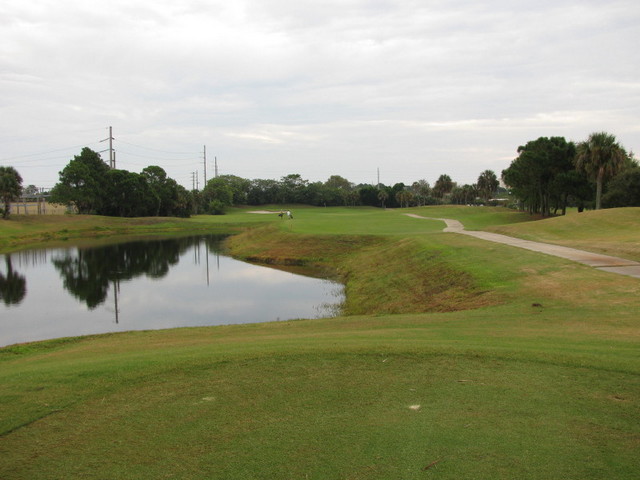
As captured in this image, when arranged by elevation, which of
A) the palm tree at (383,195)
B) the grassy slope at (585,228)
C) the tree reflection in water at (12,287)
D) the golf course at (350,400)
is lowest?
the tree reflection in water at (12,287)

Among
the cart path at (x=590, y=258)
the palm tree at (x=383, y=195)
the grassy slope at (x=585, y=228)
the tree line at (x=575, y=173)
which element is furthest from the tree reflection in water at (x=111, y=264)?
the palm tree at (x=383, y=195)

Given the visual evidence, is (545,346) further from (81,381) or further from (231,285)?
(231,285)

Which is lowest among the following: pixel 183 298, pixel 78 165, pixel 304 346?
pixel 183 298

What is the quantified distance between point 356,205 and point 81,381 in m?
155

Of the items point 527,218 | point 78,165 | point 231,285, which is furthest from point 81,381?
point 78,165

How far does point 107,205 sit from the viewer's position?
333 feet

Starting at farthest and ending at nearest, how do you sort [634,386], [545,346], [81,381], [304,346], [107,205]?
1. [107,205]
2. [304,346]
3. [545,346]
4. [81,381]
5. [634,386]

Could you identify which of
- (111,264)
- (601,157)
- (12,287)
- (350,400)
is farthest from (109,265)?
(601,157)

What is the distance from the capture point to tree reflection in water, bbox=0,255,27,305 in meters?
28.8

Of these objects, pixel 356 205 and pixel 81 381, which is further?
pixel 356 205

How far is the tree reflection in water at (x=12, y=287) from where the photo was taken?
94.4 feet

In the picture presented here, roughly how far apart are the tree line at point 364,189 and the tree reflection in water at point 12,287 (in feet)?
141

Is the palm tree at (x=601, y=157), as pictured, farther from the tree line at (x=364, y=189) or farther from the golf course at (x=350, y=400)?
the golf course at (x=350, y=400)

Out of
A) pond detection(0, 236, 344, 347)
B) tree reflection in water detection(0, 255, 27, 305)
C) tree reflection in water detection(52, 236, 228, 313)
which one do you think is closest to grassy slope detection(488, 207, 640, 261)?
pond detection(0, 236, 344, 347)
